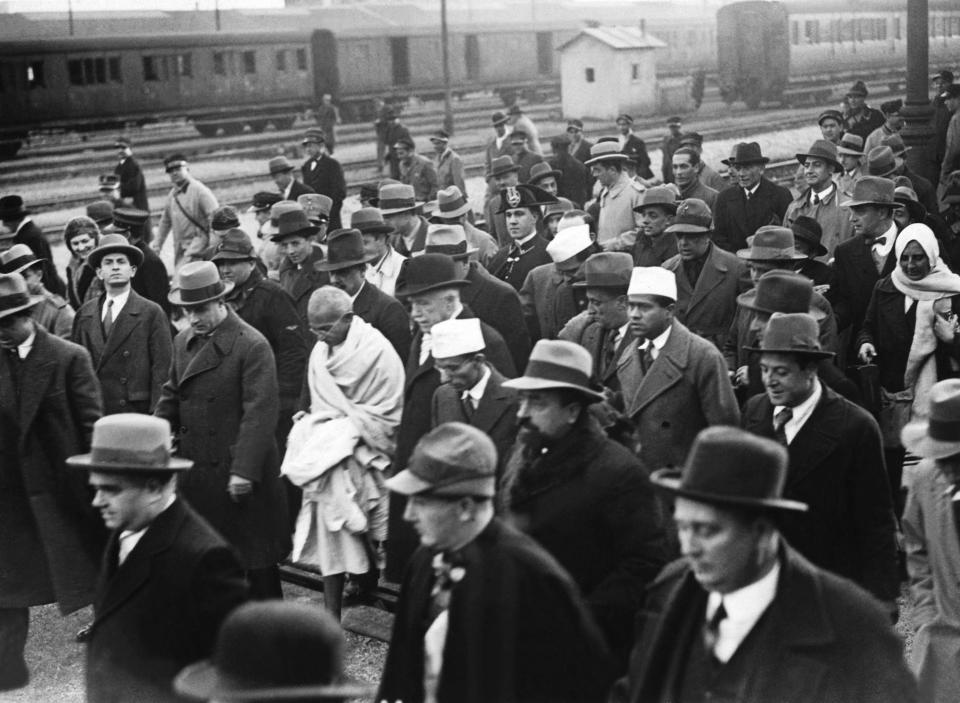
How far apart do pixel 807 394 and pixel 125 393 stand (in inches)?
183

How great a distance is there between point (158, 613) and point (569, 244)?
16.6ft

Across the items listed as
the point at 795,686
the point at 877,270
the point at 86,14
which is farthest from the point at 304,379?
the point at 86,14

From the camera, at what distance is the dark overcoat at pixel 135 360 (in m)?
8.70

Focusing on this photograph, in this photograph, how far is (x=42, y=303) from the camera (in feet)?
31.9

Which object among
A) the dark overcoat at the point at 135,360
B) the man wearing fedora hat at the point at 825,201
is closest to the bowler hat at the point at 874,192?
the man wearing fedora hat at the point at 825,201

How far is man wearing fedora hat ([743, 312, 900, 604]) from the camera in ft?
17.3

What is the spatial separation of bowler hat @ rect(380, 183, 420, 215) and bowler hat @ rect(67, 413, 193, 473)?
6224mm

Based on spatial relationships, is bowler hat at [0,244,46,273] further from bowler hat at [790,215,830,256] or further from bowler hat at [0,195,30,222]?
bowler hat at [790,215,830,256]

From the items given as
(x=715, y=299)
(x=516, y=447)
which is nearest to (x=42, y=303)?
(x=715, y=299)

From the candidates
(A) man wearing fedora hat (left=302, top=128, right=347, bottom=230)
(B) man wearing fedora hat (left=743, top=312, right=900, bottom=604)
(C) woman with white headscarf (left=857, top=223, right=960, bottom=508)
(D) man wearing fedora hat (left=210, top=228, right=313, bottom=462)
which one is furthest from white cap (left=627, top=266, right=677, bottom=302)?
(A) man wearing fedora hat (left=302, top=128, right=347, bottom=230)

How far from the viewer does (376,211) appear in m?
9.66

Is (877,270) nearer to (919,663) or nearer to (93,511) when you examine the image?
(919,663)

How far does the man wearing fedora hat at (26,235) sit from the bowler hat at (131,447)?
7631 mm

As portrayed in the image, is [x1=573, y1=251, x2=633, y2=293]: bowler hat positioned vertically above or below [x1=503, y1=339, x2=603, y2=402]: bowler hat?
above
